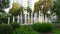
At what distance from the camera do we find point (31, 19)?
43094mm

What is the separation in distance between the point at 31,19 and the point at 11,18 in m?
6.89

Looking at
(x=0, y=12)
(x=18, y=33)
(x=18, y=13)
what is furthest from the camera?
(x=18, y=13)

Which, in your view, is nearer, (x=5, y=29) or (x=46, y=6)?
(x=5, y=29)

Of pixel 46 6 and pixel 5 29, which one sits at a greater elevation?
pixel 46 6

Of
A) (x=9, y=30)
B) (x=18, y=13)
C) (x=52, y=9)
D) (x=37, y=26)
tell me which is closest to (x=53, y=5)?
(x=52, y=9)

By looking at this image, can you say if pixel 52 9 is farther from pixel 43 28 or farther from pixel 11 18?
pixel 43 28

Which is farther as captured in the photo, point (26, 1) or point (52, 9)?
point (26, 1)

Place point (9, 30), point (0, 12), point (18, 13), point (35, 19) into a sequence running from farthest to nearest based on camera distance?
point (35, 19) → point (18, 13) → point (0, 12) → point (9, 30)

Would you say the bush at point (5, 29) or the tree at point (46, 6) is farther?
the tree at point (46, 6)

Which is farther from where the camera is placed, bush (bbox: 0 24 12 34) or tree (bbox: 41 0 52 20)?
tree (bbox: 41 0 52 20)

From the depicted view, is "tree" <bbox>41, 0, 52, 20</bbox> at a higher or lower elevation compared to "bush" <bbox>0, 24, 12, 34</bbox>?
higher

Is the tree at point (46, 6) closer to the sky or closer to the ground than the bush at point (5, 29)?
closer to the sky

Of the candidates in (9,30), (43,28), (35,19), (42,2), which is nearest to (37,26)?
(43,28)

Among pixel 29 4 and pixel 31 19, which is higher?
pixel 29 4
